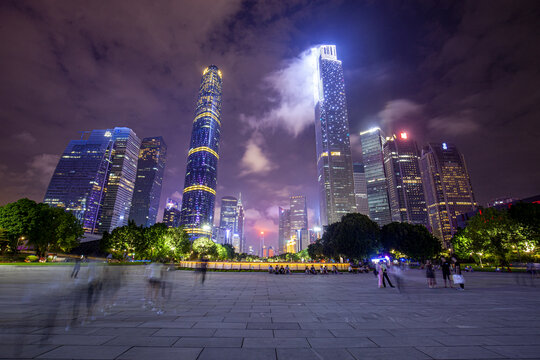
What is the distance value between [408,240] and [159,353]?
72596mm

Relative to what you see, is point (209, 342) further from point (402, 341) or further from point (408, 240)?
point (408, 240)

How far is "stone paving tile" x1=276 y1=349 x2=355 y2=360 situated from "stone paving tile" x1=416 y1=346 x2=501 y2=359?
1.84m

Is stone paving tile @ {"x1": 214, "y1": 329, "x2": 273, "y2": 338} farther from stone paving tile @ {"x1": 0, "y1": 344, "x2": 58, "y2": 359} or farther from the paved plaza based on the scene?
stone paving tile @ {"x1": 0, "y1": 344, "x2": 58, "y2": 359}

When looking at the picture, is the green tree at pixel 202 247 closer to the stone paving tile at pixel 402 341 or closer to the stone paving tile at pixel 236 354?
the stone paving tile at pixel 236 354

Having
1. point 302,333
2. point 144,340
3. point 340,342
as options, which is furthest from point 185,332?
point 340,342

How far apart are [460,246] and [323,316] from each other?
75.6 meters

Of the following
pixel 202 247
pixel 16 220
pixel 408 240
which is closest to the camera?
pixel 16 220

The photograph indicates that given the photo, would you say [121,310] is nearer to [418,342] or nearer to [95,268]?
[95,268]

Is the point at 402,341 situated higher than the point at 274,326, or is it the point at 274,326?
the point at 402,341

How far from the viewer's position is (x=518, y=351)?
5199 mm

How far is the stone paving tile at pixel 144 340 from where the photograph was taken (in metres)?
5.68

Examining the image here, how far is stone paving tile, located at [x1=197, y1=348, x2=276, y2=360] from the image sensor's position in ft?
15.7

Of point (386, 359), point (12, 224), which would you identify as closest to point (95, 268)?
point (386, 359)

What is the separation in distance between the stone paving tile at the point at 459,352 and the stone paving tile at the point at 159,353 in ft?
16.7
